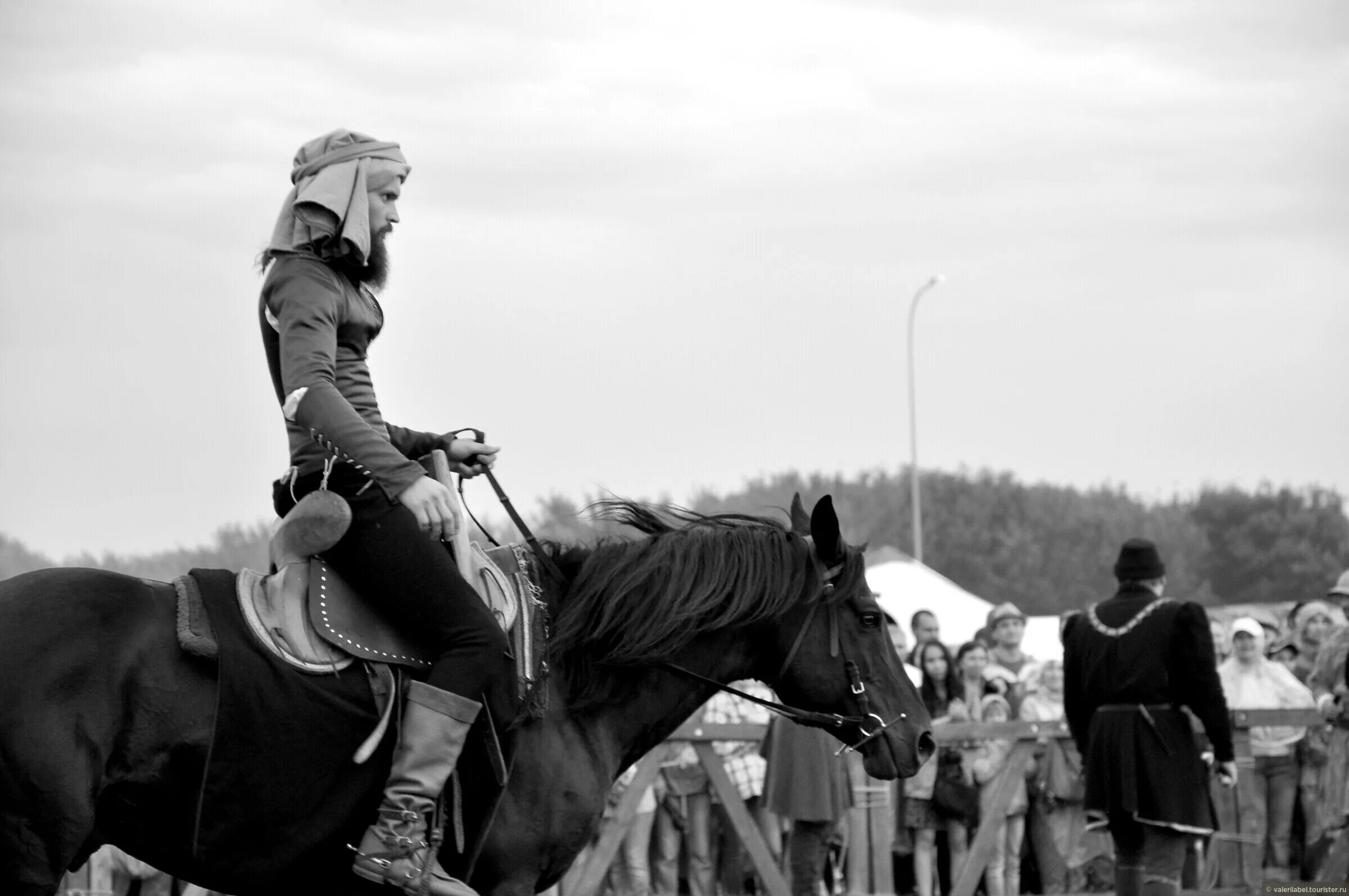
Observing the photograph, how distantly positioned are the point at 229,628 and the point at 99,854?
6.48 m

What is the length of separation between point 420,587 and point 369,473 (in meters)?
0.39

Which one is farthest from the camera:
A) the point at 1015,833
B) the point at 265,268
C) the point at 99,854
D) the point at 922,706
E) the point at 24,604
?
the point at 1015,833

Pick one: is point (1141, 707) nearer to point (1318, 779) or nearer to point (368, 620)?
point (1318, 779)

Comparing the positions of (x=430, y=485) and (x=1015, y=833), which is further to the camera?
(x=1015, y=833)

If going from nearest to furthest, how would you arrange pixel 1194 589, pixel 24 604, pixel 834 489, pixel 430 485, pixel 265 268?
pixel 24 604
pixel 430 485
pixel 265 268
pixel 1194 589
pixel 834 489

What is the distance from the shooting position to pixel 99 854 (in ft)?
35.0

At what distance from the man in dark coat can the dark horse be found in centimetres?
367

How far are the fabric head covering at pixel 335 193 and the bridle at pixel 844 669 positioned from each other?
1896 millimetres

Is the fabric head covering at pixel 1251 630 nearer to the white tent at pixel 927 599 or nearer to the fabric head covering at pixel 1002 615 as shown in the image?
the fabric head covering at pixel 1002 615

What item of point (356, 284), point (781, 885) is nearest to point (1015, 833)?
point (781, 885)

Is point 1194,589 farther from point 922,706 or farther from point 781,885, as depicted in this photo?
point 922,706

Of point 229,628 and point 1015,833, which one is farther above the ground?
point 229,628

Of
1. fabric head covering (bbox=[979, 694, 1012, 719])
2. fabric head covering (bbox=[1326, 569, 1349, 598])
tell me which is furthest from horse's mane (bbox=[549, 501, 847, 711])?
fabric head covering (bbox=[1326, 569, 1349, 598])

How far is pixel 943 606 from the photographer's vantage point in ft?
76.9
